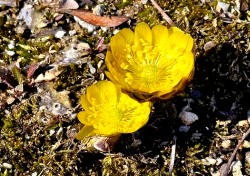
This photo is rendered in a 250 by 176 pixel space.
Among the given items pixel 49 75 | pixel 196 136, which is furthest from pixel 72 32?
pixel 196 136

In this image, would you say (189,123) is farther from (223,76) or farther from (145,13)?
(145,13)

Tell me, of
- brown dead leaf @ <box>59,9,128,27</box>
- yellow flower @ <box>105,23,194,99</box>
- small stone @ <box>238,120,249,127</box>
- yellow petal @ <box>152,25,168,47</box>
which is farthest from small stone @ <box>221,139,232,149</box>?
brown dead leaf @ <box>59,9,128,27</box>

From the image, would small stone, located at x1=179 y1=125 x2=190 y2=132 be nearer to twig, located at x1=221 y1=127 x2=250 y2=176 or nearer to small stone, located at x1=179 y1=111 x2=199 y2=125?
small stone, located at x1=179 y1=111 x2=199 y2=125

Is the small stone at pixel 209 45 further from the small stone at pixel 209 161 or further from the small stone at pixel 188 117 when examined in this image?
the small stone at pixel 209 161

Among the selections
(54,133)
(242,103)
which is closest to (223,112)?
(242,103)

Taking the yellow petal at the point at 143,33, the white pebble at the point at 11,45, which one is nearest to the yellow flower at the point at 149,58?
the yellow petal at the point at 143,33

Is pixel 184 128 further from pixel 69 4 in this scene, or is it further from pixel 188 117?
pixel 69 4
